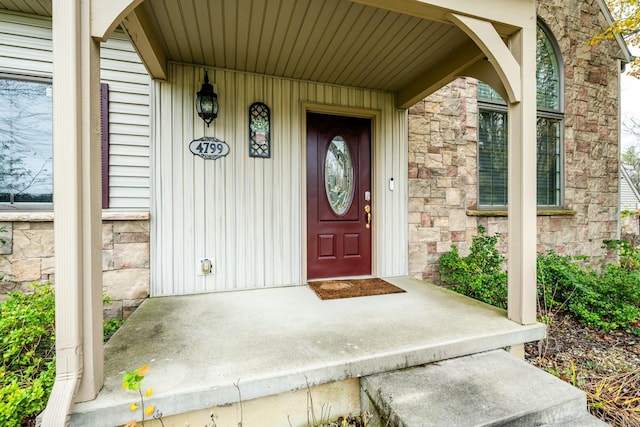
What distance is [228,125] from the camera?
113 inches

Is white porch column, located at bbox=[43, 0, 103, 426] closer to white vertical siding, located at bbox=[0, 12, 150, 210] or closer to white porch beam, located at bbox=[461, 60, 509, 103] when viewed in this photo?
white vertical siding, located at bbox=[0, 12, 150, 210]

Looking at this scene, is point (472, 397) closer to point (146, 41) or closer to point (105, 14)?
point (105, 14)

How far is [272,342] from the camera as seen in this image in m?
1.79

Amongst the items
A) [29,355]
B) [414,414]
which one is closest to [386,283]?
[414,414]

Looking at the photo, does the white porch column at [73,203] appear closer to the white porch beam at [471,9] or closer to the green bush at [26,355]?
the green bush at [26,355]

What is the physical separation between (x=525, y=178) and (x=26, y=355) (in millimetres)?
3383

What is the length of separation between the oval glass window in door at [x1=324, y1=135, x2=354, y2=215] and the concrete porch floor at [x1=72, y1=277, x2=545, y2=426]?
1.17 metres

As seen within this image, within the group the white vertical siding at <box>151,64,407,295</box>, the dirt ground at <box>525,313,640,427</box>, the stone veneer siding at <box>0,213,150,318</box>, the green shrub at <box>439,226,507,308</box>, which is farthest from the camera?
the green shrub at <box>439,226,507,308</box>

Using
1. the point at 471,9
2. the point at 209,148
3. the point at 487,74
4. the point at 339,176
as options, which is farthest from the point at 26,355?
the point at 487,74

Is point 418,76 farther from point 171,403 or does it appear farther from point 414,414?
point 171,403

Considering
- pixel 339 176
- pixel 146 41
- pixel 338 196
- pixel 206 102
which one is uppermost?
pixel 146 41

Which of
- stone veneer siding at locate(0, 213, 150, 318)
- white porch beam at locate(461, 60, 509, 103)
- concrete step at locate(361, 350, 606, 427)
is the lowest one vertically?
concrete step at locate(361, 350, 606, 427)

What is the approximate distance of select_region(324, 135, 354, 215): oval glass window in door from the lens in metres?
3.32

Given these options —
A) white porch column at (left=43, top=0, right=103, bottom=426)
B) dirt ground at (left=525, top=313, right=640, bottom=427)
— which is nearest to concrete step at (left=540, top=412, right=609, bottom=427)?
dirt ground at (left=525, top=313, right=640, bottom=427)
